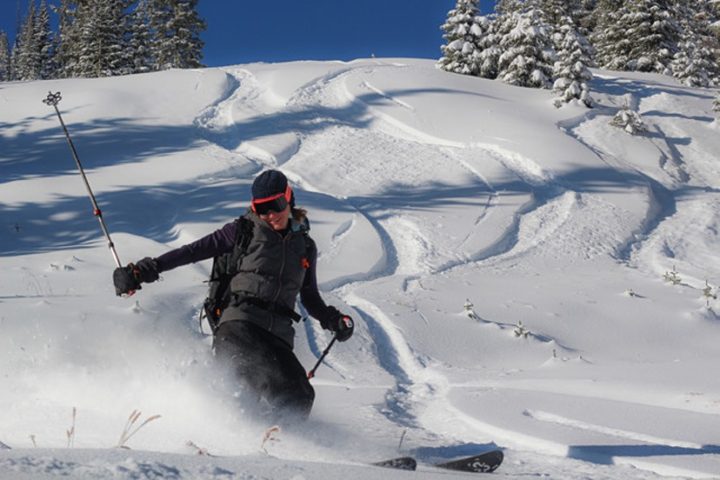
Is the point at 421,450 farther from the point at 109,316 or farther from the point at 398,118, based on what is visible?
the point at 398,118

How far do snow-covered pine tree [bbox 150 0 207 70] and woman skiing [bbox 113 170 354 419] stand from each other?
39.2 metres

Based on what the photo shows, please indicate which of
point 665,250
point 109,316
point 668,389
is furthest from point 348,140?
point 668,389

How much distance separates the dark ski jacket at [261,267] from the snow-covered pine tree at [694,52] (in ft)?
96.5

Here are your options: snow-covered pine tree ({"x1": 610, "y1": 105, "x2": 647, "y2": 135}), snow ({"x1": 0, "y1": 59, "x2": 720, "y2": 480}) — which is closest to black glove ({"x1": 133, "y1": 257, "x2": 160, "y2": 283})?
snow ({"x1": 0, "y1": 59, "x2": 720, "y2": 480})

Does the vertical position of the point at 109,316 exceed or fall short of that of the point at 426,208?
it exceeds it

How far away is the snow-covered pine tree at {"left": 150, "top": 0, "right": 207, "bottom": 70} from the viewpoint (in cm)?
4109

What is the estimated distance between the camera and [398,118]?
60.8ft

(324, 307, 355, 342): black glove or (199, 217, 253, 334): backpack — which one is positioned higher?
(199, 217, 253, 334): backpack

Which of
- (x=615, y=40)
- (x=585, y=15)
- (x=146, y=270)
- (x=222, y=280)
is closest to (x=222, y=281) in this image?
(x=222, y=280)

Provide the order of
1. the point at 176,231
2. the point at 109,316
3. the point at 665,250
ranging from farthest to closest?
the point at 665,250 → the point at 176,231 → the point at 109,316

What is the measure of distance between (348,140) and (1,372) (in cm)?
1252

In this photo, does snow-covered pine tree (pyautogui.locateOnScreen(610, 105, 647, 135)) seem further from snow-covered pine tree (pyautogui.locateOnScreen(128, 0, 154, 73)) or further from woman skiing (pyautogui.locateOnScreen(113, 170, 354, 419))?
snow-covered pine tree (pyautogui.locateOnScreen(128, 0, 154, 73))

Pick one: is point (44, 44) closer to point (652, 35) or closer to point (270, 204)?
point (652, 35)

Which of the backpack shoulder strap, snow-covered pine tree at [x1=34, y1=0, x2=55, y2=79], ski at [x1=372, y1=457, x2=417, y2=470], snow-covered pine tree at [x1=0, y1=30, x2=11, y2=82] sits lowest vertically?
snow-covered pine tree at [x1=0, y1=30, x2=11, y2=82]
